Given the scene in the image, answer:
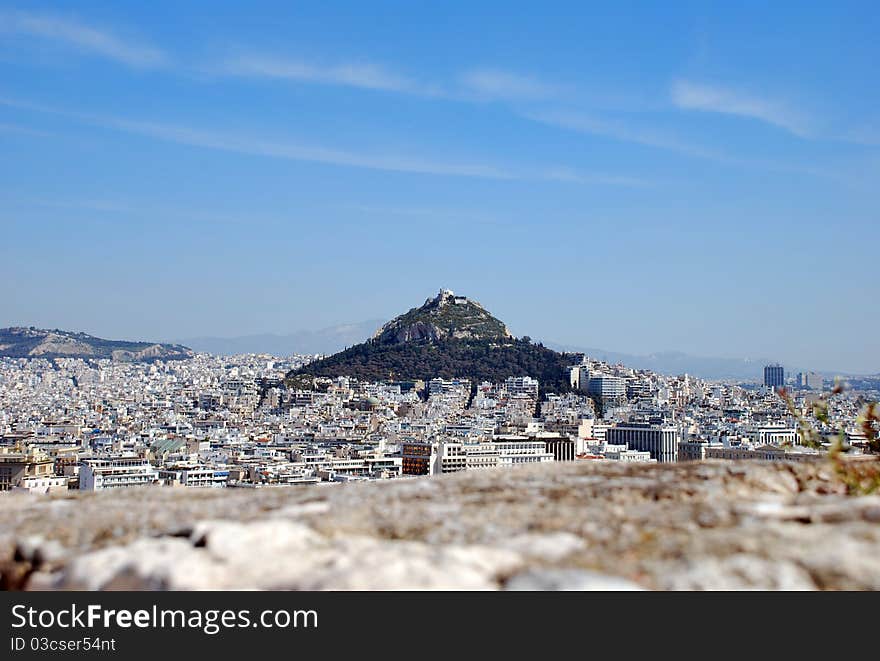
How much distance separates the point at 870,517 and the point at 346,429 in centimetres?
6871

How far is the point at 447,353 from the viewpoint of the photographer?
11619cm

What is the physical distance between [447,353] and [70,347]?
3381 inches

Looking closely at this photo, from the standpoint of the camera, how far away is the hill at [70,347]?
175m

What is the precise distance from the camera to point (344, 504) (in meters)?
3.04

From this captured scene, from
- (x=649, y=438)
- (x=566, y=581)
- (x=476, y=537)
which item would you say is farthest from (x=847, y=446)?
(x=649, y=438)

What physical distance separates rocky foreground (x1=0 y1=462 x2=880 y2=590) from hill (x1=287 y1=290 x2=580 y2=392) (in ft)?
328

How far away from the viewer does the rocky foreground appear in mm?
2273

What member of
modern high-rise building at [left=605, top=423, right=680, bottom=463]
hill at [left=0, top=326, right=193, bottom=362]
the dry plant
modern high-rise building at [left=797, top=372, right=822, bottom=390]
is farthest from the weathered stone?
hill at [left=0, top=326, right=193, bottom=362]

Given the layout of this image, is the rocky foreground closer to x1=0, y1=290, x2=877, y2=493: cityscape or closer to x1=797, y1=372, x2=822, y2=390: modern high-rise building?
x1=0, y1=290, x2=877, y2=493: cityscape

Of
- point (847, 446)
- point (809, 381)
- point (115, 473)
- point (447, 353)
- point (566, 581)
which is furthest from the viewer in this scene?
point (809, 381)

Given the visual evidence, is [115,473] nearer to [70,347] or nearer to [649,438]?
[649,438]
